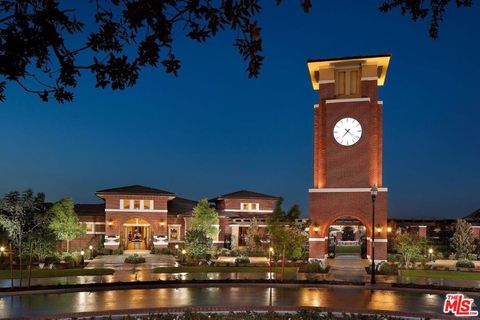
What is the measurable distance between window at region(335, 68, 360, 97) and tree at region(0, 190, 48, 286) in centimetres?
2094

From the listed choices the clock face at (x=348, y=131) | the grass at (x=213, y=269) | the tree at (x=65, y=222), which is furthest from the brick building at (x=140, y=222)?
the clock face at (x=348, y=131)

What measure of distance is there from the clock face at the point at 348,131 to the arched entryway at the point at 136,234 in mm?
24952

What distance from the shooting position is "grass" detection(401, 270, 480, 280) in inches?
1265

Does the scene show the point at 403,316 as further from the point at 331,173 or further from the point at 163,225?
the point at 163,225

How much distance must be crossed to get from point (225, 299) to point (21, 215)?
35.6 feet

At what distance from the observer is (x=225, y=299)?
21.9 m

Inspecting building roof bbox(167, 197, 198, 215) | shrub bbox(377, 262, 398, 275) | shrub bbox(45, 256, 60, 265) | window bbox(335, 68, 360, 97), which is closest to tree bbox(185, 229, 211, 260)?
shrub bbox(45, 256, 60, 265)

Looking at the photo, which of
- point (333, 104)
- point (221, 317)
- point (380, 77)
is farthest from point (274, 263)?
point (221, 317)

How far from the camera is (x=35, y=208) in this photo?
25.5 meters

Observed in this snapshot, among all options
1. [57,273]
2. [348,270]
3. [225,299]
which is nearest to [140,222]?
[57,273]

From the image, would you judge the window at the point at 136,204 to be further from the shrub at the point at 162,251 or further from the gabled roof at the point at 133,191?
the shrub at the point at 162,251

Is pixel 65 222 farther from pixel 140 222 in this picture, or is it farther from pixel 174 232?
pixel 174 232

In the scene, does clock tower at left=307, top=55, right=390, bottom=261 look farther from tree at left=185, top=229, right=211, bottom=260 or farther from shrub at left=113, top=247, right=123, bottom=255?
shrub at left=113, top=247, right=123, bottom=255

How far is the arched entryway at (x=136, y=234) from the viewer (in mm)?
52625
